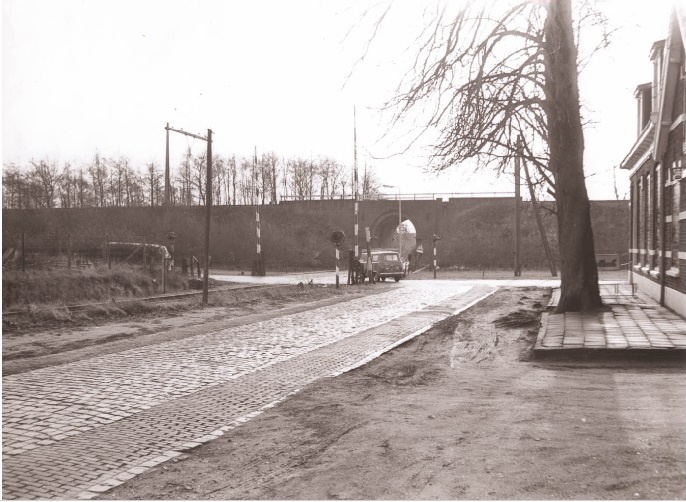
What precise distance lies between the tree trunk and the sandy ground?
5234mm

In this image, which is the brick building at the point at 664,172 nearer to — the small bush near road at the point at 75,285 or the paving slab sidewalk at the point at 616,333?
the paving slab sidewalk at the point at 616,333

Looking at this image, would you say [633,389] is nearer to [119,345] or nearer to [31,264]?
[119,345]

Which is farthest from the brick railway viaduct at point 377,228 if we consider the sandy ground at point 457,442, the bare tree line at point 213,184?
the sandy ground at point 457,442

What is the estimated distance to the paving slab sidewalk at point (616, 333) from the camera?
8711 mm

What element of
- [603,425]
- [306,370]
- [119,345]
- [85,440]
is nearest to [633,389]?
[603,425]

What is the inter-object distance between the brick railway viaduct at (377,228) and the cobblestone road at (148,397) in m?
27.8

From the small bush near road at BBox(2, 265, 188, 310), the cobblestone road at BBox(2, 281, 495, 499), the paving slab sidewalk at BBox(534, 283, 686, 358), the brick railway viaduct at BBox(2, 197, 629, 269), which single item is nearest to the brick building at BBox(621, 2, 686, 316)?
the paving slab sidewalk at BBox(534, 283, 686, 358)

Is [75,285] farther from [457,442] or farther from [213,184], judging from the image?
[213,184]

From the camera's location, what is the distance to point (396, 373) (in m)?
8.41

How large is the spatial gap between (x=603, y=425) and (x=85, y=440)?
4.16 metres

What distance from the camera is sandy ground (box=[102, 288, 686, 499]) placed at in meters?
4.10

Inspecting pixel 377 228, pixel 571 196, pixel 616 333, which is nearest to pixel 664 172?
pixel 571 196

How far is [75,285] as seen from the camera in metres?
18.7

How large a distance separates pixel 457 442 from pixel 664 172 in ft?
41.9
